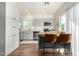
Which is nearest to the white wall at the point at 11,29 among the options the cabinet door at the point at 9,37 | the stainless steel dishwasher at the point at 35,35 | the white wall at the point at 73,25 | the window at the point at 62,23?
the cabinet door at the point at 9,37

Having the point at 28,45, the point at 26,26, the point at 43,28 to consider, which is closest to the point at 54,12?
the point at 43,28

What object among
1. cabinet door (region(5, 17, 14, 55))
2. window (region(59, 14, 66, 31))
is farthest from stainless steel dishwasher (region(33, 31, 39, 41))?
cabinet door (region(5, 17, 14, 55))

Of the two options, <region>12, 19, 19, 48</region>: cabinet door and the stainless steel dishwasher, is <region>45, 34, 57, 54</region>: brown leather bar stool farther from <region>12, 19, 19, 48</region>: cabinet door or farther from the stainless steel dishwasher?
<region>12, 19, 19, 48</region>: cabinet door

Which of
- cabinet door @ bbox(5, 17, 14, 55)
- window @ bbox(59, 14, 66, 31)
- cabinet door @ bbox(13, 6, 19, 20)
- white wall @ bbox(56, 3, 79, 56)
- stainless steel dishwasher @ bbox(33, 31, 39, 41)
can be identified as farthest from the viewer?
cabinet door @ bbox(5, 17, 14, 55)

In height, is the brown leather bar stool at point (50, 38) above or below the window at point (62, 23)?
below

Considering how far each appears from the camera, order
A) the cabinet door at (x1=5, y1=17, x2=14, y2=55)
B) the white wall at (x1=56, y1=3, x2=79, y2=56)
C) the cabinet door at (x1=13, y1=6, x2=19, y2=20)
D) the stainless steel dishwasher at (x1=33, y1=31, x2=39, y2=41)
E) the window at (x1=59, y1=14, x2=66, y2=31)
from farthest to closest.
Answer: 1. the cabinet door at (x1=5, y1=17, x2=14, y2=55)
2. the cabinet door at (x1=13, y1=6, x2=19, y2=20)
3. the stainless steel dishwasher at (x1=33, y1=31, x2=39, y2=41)
4. the window at (x1=59, y1=14, x2=66, y2=31)
5. the white wall at (x1=56, y1=3, x2=79, y2=56)

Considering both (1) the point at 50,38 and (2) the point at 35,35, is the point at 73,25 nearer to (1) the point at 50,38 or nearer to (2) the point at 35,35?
(1) the point at 50,38

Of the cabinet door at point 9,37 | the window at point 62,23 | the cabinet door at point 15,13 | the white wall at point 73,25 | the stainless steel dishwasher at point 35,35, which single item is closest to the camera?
the white wall at point 73,25

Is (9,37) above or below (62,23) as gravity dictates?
below

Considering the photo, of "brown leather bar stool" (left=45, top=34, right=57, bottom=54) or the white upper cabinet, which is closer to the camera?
"brown leather bar stool" (left=45, top=34, right=57, bottom=54)

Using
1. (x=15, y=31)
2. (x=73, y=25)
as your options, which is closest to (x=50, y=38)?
(x=73, y=25)

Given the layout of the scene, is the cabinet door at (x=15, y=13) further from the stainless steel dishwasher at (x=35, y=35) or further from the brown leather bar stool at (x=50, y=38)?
the brown leather bar stool at (x=50, y=38)

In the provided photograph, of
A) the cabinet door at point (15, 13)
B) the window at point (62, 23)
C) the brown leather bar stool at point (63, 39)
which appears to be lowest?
the brown leather bar stool at point (63, 39)

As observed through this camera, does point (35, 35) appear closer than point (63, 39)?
No
